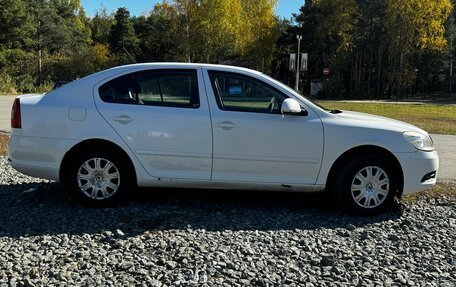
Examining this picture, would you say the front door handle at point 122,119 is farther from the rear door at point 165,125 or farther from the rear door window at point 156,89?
the rear door window at point 156,89

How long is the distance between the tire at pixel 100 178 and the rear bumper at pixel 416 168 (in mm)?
3219

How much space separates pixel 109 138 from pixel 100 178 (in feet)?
1.64

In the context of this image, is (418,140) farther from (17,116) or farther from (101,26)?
(101,26)

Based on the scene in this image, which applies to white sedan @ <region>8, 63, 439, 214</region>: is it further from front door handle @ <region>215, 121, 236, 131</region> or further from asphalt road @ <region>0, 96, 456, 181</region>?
asphalt road @ <region>0, 96, 456, 181</region>

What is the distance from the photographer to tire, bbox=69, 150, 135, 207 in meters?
5.56

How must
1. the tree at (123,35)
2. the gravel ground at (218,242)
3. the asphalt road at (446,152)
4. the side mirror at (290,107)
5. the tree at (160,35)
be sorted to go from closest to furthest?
the gravel ground at (218,242) → the side mirror at (290,107) → the asphalt road at (446,152) → the tree at (160,35) → the tree at (123,35)

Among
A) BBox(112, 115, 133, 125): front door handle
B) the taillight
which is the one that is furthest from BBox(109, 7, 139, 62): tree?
BBox(112, 115, 133, 125): front door handle

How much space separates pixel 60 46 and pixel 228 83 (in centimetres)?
5462

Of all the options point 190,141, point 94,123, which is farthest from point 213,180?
point 94,123

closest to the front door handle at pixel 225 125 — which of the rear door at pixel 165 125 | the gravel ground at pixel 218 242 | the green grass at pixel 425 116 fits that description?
the rear door at pixel 165 125

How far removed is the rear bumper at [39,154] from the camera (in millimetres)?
5543

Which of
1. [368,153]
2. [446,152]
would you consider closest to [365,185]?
[368,153]

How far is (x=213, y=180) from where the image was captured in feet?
18.3

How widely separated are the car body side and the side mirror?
14 cm
